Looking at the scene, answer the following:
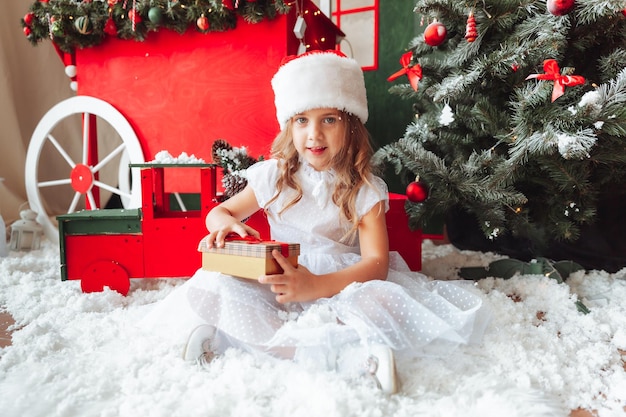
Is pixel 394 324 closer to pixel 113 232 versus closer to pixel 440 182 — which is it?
pixel 440 182

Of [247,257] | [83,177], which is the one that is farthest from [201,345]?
[83,177]

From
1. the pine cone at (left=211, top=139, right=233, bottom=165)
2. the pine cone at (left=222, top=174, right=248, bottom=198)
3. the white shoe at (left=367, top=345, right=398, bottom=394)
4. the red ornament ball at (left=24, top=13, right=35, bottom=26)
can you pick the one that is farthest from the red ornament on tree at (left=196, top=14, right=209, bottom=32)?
the white shoe at (left=367, top=345, right=398, bottom=394)

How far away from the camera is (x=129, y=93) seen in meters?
1.64

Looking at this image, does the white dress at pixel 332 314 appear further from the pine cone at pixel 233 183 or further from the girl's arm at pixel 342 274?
the pine cone at pixel 233 183

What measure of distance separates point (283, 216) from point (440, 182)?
498 millimetres

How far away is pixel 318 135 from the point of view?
0.99m

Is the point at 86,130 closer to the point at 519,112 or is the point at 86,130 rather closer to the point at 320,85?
the point at 320,85

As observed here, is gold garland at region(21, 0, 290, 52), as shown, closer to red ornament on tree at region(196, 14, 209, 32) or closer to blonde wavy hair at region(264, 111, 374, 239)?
red ornament on tree at region(196, 14, 209, 32)

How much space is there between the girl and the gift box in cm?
2

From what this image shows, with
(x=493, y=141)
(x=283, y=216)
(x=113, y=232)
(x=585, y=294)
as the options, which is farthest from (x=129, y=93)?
(x=585, y=294)

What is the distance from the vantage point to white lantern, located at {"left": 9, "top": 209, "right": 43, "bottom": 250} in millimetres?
1713

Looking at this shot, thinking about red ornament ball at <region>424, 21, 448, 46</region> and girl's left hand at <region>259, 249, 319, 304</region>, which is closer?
girl's left hand at <region>259, 249, 319, 304</region>

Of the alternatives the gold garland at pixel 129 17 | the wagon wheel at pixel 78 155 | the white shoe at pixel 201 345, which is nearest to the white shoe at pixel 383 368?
the white shoe at pixel 201 345

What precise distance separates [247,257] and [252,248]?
0.02 meters
